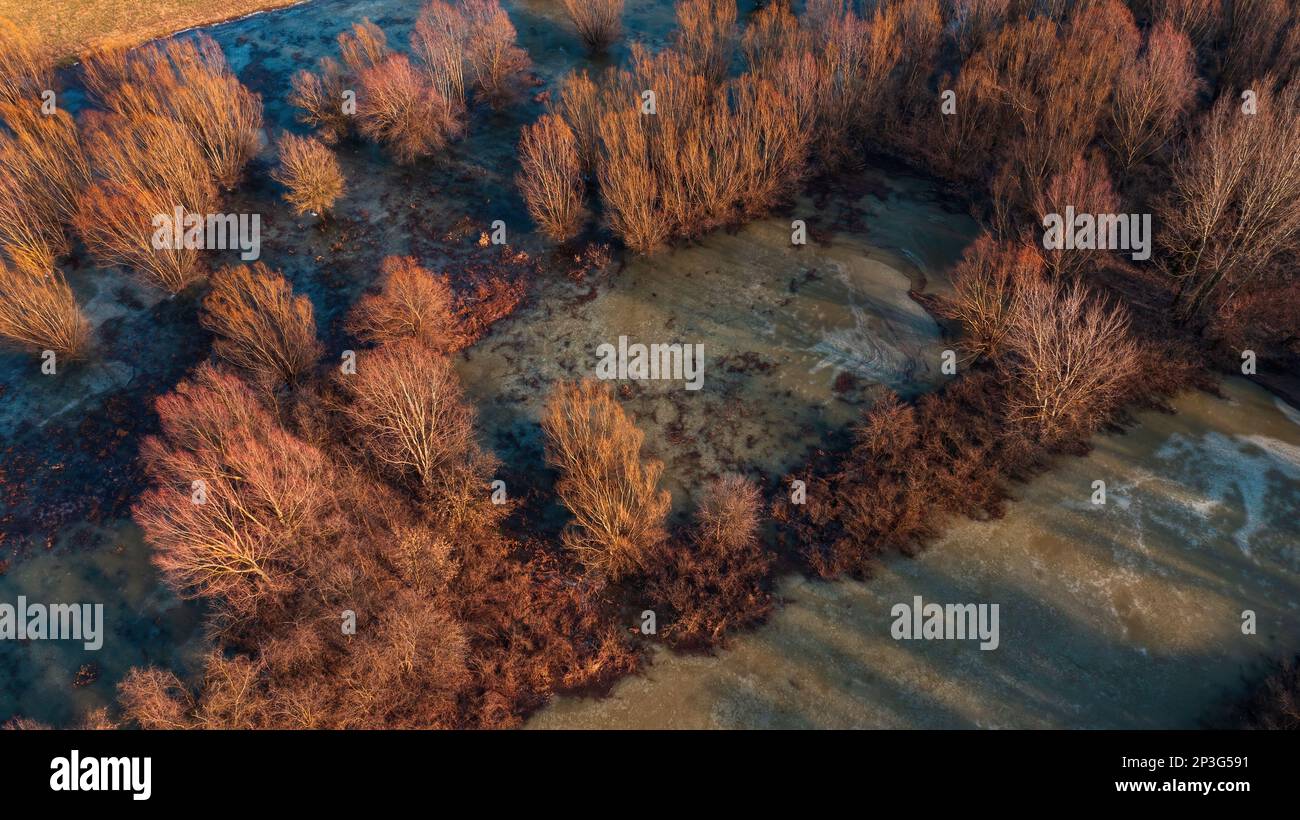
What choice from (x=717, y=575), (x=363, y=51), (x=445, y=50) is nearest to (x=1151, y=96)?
(x=717, y=575)

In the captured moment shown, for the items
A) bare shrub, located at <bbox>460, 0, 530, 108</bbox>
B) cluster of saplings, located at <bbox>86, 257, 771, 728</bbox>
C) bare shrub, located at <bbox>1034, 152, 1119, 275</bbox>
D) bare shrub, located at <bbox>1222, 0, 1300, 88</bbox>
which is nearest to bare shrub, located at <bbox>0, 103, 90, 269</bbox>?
cluster of saplings, located at <bbox>86, 257, 771, 728</bbox>

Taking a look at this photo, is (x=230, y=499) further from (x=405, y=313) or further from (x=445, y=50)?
(x=445, y=50)

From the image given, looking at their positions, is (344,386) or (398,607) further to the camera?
(344,386)

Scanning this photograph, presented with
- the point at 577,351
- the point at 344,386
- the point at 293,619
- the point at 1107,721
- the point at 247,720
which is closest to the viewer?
the point at 247,720
